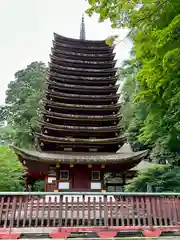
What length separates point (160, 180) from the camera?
14398 mm

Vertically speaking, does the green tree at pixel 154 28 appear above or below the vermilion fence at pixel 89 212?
above

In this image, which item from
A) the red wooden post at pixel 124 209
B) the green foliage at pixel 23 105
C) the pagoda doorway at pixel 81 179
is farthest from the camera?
the green foliage at pixel 23 105

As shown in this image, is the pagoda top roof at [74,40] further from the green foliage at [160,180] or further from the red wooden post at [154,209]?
the red wooden post at [154,209]

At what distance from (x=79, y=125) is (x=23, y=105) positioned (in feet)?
55.9

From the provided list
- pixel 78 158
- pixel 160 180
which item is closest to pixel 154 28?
pixel 78 158

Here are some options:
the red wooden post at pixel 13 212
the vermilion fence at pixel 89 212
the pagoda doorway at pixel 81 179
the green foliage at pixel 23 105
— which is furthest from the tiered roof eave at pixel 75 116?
the red wooden post at pixel 13 212

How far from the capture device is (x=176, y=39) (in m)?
5.36

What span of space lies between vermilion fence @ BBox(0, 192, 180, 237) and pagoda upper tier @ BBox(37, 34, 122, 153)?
300 inches

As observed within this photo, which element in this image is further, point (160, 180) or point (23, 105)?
point (23, 105)

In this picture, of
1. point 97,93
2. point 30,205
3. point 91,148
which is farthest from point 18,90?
point 30,205

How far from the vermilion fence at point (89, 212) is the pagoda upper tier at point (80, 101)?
7.63 m

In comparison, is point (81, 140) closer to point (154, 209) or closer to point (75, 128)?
point (75, 128)

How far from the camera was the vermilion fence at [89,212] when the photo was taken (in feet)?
19.1

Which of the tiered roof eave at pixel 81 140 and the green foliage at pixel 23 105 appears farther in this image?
the green foliage at pixel 23 105
